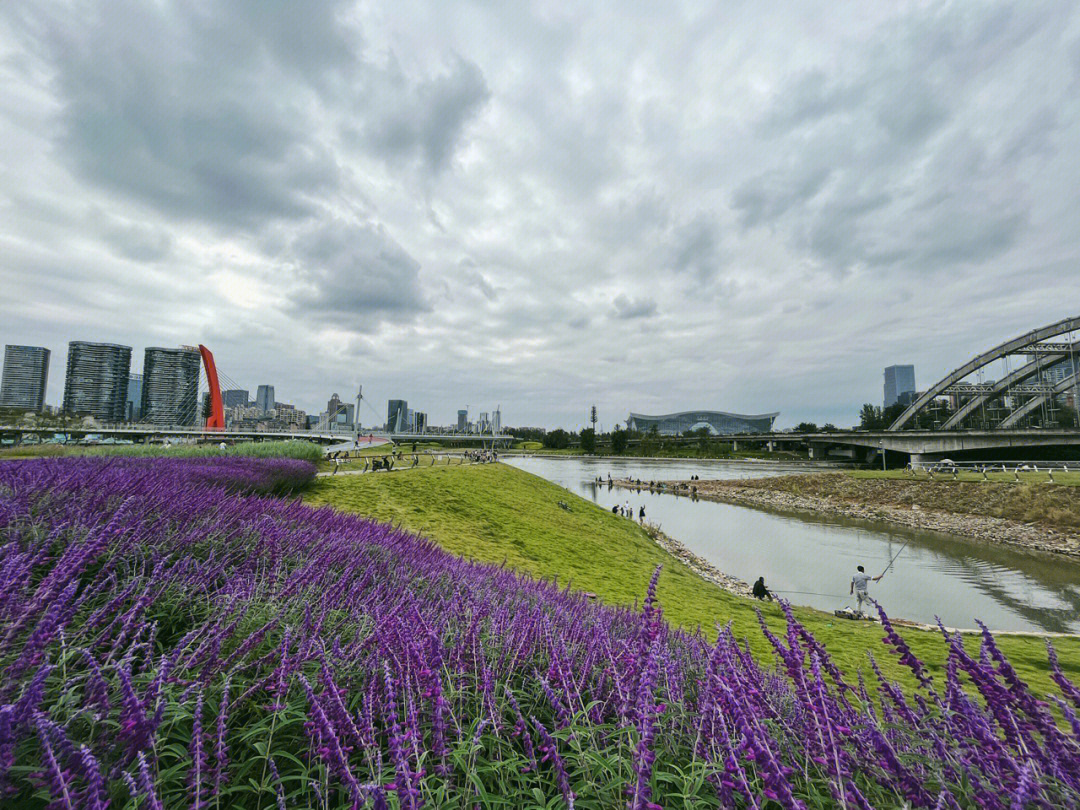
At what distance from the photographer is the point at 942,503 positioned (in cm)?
4012

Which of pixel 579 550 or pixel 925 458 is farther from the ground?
pixel 925 458

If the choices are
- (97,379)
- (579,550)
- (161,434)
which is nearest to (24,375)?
(97,379)

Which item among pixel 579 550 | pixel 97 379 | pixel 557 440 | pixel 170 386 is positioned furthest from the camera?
pixel 557 440

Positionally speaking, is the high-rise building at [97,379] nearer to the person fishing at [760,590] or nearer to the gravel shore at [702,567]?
the gravel shore at [702,567]

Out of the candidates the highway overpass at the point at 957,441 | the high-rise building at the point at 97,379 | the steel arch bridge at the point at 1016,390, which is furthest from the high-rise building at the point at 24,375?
the steel arch bridge at the point at 1016,390

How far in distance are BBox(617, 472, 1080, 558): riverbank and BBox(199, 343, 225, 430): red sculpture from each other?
68.3 m

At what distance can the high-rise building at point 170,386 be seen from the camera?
319 ft

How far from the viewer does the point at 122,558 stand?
3660mm

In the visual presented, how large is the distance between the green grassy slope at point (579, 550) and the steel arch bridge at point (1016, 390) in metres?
93.6

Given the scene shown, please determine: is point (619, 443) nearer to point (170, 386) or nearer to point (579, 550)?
point (170, 386)

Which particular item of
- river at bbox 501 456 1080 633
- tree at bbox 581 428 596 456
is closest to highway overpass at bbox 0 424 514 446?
river at bbox 501 456 1080 633

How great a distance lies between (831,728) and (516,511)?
20.8m

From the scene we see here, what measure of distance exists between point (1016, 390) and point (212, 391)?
472ft

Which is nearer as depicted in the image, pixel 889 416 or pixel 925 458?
pixel 925 458
